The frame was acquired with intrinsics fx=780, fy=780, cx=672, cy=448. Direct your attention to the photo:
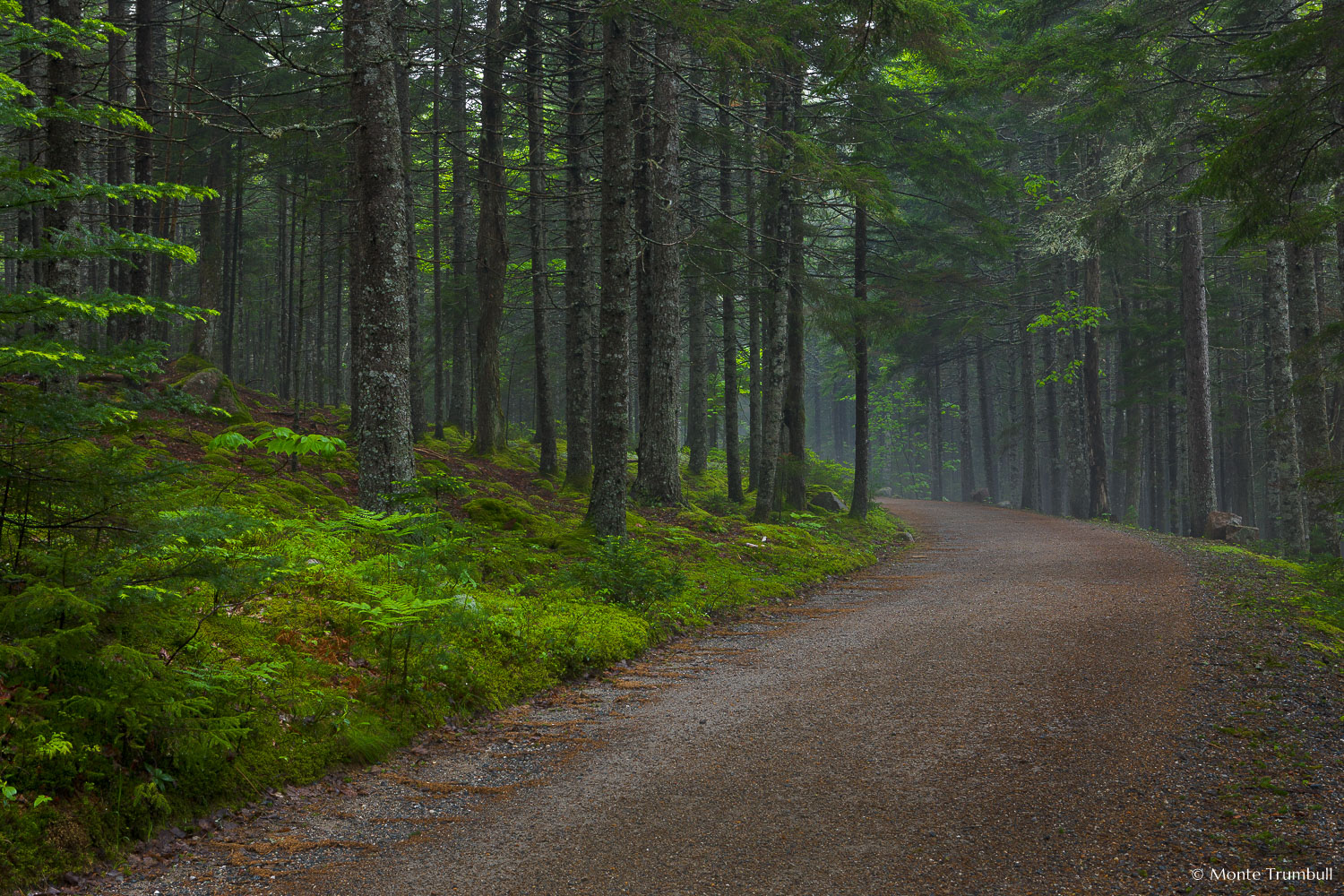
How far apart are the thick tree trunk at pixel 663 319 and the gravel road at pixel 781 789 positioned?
7939 mm

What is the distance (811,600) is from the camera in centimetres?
1113

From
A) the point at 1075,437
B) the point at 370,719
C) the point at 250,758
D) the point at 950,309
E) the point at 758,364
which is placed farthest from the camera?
the point at 950,309

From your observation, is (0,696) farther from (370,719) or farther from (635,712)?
(635,712)

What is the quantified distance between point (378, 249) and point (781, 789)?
7.17 m

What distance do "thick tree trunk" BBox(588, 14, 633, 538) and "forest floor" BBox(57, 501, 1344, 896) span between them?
120 inches

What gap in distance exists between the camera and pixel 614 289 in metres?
10.5

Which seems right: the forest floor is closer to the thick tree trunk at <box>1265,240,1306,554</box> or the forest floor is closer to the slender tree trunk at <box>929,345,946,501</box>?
the thick tree trunk at <box>1265,240,1306,554</box>

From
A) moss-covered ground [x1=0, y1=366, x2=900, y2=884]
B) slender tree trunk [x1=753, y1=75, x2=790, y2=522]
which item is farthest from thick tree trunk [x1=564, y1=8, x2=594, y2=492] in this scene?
moss-covered ground [x1=0, y1=366, x2=900, y2=884]

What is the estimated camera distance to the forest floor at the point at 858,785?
352 cm

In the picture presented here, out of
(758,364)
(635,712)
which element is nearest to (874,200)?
(635,712)

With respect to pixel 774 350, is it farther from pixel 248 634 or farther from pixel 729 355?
pixel 248 634

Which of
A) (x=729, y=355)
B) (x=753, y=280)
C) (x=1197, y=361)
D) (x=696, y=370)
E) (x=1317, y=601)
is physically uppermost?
(x=753, y=280)

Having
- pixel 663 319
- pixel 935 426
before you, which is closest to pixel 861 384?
pixel 663 319

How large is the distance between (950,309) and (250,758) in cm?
3401
